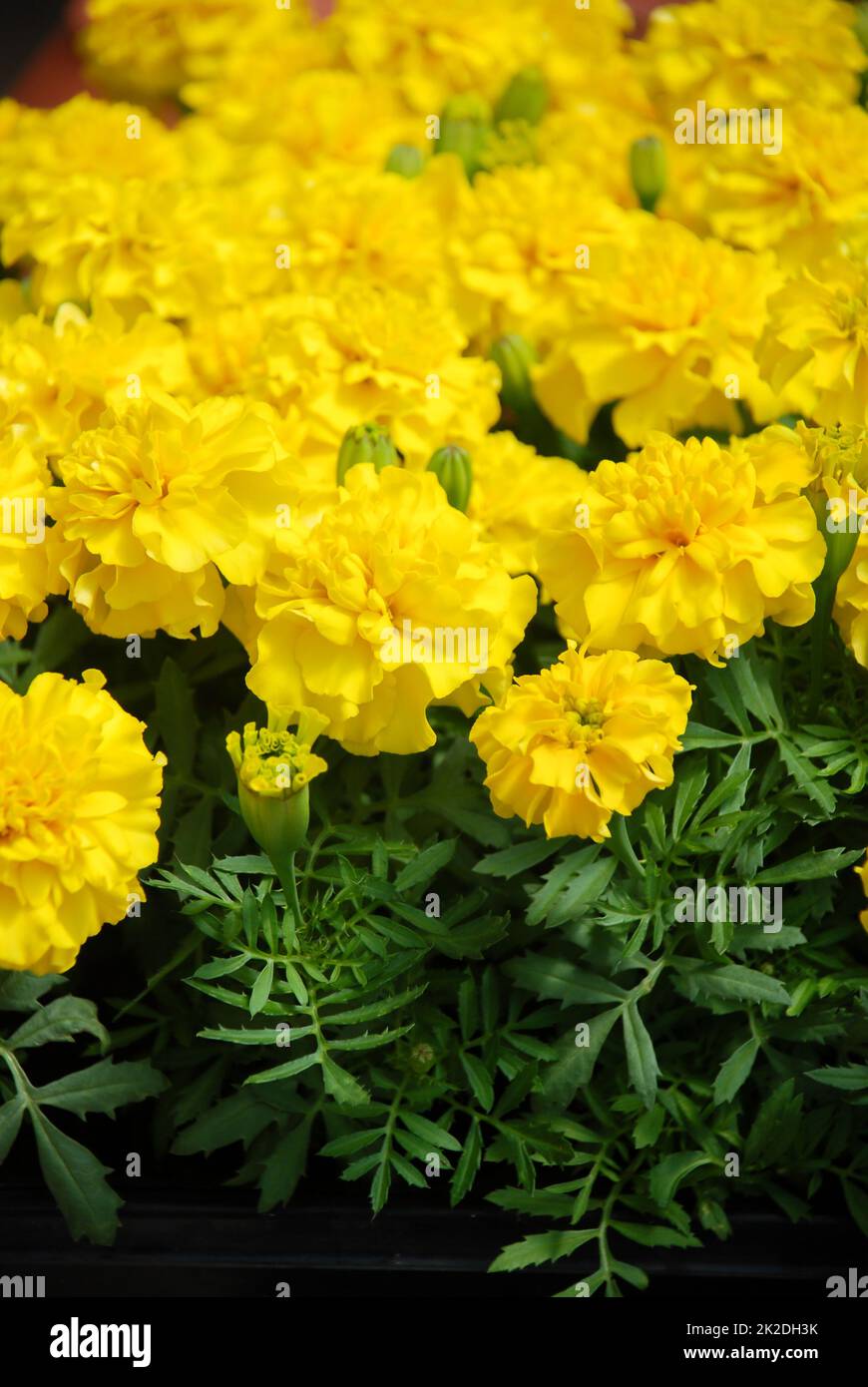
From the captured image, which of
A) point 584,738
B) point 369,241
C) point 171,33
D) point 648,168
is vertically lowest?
point 584,738

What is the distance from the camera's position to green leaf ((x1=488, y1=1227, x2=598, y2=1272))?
2.41ft

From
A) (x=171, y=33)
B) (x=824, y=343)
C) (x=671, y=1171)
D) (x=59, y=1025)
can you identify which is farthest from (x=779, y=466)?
(x=171, y=33)

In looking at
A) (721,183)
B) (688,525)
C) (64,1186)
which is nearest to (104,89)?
(721,183)

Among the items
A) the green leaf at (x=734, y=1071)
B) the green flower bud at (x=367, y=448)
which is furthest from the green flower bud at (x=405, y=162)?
the green leaf at (x=734, y=1071)

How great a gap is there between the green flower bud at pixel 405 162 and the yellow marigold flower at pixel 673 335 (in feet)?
0.73

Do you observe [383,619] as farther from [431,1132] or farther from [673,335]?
[673,335]

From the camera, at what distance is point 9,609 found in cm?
77

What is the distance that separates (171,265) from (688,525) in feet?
1.63

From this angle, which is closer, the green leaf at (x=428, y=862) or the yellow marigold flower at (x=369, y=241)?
the green leaf at (x=428, y=862)

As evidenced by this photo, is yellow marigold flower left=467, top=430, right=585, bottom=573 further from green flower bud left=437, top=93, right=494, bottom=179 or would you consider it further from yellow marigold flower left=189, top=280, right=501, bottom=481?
green flower bud left=437, top=93, right=494, bottom=179

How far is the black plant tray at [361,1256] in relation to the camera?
77 cm

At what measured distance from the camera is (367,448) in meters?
0.81

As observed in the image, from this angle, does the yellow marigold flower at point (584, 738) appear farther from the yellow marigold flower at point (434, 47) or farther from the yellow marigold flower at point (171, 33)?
the yellow marigold flower at point (171, 33)

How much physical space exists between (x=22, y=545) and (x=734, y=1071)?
46 centimetres
